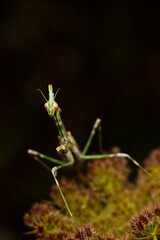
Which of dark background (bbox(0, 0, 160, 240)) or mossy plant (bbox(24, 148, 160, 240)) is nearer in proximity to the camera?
mossy plant (bbox(24, 148, 160, 240))

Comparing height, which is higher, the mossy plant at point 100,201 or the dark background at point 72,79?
the dark background at point 72,79

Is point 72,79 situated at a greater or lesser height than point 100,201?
greater

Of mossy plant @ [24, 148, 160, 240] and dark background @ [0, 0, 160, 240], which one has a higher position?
dark background @ [0, 0, 160, 240]

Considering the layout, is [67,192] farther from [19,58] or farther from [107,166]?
[19,58]

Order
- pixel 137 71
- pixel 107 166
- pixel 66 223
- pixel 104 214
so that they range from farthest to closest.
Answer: pixel 137 71 < pixel 107 166 < pixel 104 214 < pixel 66 223

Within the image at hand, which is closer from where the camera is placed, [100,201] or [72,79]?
[100,201]

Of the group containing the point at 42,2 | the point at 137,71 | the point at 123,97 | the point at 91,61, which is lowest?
the point at 123,97

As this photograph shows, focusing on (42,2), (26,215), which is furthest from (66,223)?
(42,2)

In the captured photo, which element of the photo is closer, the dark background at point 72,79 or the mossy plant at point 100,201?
Answer: the mossy plant at point 100,201
